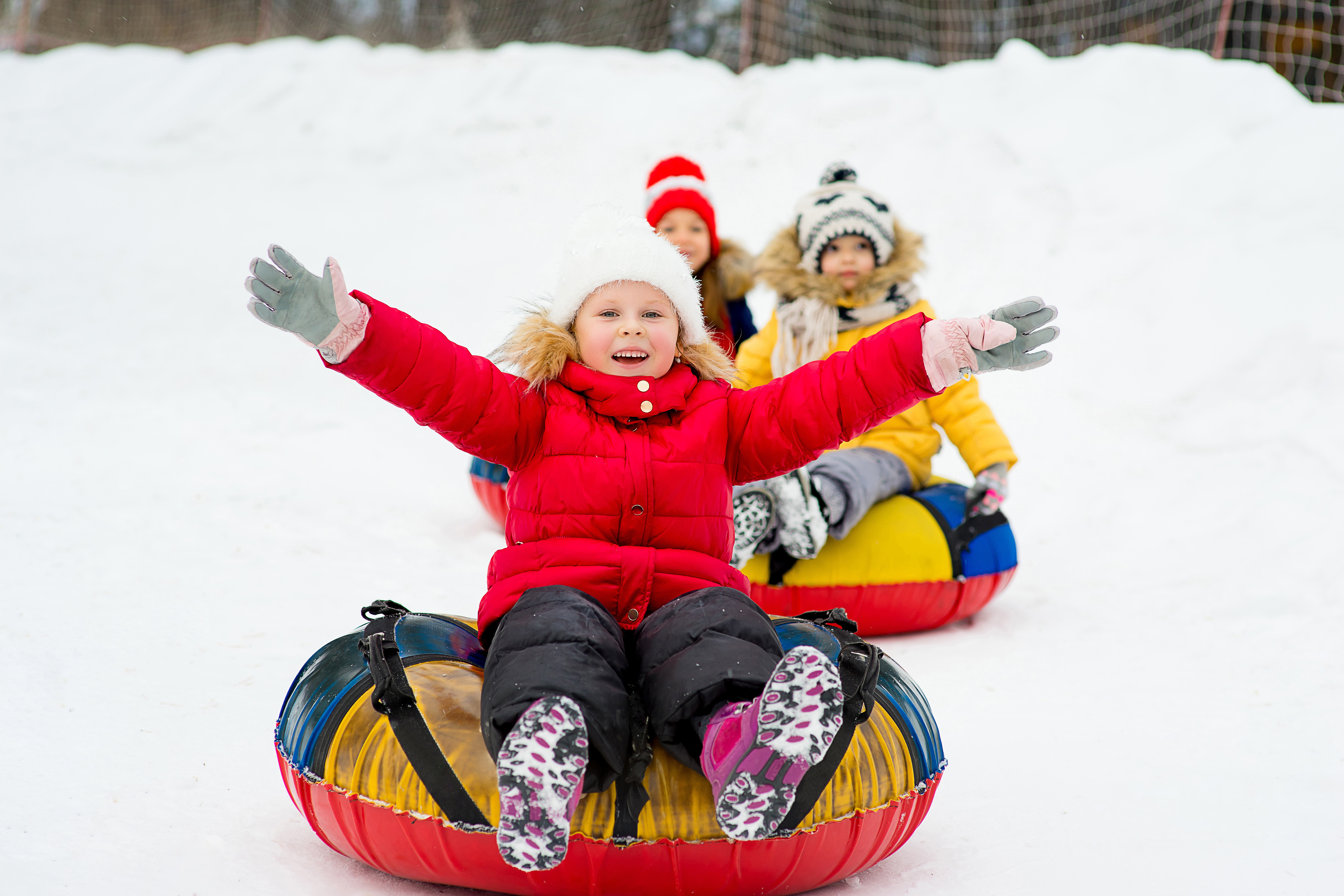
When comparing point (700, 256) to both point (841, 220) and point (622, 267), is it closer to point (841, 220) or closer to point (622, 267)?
point (841, 220)

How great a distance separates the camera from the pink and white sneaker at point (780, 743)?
61.3 inches

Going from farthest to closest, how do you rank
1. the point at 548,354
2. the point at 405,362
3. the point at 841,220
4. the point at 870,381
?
1. the point at 841,220
2. the point at 548,354
3. the point at 870,381
4. the point at 405,362

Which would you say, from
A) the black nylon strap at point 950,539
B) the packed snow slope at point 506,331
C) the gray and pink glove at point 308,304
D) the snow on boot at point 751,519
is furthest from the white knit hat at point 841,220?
the gray and pink glove at point 308,304

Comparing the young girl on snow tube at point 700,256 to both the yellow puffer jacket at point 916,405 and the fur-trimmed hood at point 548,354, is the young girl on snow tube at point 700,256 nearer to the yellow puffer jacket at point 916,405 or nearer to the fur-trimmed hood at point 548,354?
the yellow puffer jacket at point 916,405

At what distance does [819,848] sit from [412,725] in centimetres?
70

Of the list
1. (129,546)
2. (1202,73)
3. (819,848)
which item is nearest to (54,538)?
(129,546)

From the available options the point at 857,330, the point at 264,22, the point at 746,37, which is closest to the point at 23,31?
the point at 264,22

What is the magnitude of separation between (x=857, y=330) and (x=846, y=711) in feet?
7.76

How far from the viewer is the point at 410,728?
5.89 feet

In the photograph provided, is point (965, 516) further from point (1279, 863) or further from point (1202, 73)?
point (1202, 73)

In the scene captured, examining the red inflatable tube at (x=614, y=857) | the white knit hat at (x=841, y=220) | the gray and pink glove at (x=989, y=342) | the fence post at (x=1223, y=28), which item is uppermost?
the fence post at (x=1223, y=28)

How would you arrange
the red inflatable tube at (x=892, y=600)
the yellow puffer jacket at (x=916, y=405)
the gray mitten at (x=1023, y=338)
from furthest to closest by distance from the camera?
the yellow puffer jacket at (x=916, y=405), the red inflatable tube at (x=892, y=600), the gray mitten at (x=1023, y=338)

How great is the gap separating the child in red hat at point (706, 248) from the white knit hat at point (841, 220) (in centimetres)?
33

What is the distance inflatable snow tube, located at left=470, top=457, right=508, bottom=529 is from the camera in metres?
4.43
